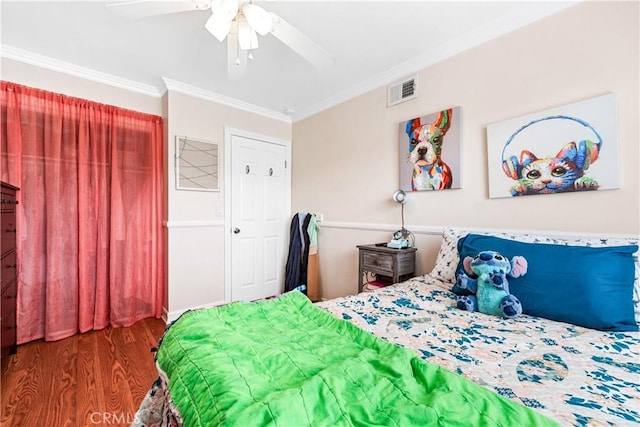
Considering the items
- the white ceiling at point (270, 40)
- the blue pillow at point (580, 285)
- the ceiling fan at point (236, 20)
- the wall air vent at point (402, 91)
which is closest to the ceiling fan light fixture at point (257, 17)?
the ceiling fan at point (236, 20)

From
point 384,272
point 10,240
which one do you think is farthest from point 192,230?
point 384,272

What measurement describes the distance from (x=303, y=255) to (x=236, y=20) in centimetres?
244

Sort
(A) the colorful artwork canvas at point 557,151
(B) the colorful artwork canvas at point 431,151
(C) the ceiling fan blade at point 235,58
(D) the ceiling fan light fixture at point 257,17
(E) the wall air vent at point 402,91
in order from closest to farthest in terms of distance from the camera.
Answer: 1. (D) the ceiling fan light fixture at point 257,17
2. (A) the colorful artwork canvas at point 557,151
3. (C) the ceiling fan blade at point 235,58
4. (B) the colorful artwork canvas at point 431,151
5. (E) the wall air vent at point 402,91

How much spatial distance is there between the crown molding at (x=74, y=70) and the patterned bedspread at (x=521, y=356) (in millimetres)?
2844

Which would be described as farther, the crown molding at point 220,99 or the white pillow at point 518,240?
the crown molding at point 220,99

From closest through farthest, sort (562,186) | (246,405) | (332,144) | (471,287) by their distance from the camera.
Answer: (246,405) → (471,287) → (562,186) → (332,144)

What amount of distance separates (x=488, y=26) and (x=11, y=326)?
3943 millimetres

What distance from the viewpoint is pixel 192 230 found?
9.57 feet

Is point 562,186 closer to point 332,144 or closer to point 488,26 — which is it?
point 488,26

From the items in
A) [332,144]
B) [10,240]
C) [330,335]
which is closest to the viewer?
[330,335]

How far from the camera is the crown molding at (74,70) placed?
87.4 inches

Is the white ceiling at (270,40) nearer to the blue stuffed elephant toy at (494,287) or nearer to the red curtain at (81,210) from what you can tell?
the red curtain at (81,210)

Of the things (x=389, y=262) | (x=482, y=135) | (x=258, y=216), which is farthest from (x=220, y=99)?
(x=482, y=135)

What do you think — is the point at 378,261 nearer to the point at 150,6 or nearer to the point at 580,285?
the point at 580,285
